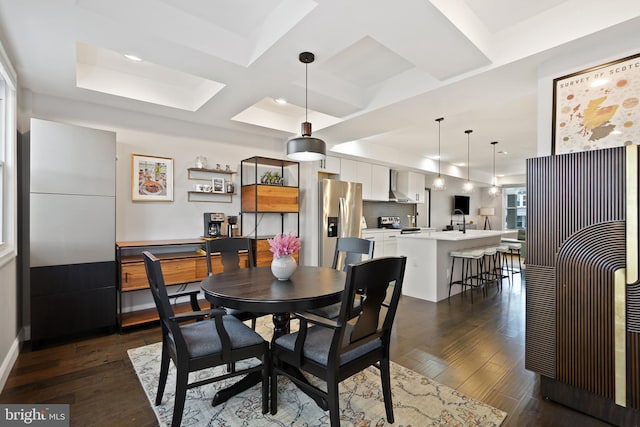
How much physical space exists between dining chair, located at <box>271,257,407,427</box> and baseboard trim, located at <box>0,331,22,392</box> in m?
1.97

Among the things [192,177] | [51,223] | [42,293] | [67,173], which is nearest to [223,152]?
[192,177]

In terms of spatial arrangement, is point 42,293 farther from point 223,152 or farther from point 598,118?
point 598,118

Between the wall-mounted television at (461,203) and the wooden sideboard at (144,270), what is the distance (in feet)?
25.8

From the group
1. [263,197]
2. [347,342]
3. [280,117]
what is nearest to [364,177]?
[280,117]

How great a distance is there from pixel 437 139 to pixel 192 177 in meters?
4.24

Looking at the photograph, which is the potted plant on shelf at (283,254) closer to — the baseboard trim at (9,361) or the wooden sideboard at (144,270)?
the wooden sideboard at (144,270)

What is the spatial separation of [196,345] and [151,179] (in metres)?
2.69

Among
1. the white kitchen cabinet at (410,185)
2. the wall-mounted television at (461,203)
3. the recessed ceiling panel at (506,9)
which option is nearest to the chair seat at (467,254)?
the white kitchen cabinet at (410,185)

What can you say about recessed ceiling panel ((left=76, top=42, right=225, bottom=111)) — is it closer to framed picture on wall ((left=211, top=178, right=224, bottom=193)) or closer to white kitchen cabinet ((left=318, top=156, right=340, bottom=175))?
framed picture on wall ((left=211, top=178, right=224, bottom=193))

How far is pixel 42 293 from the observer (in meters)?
2.76

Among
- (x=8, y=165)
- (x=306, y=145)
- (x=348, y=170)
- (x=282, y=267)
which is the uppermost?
(x=348, y=170)

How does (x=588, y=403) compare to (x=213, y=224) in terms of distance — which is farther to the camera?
(x=213, y=224)

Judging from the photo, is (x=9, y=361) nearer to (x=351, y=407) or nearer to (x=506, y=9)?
(x=351, y=407)

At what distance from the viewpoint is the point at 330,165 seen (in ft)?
18.2
